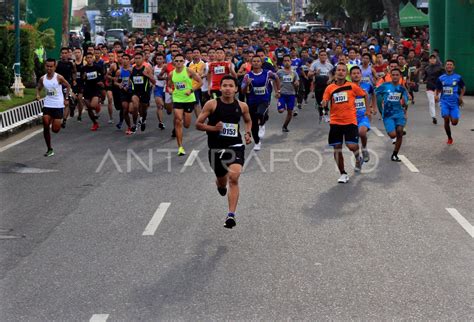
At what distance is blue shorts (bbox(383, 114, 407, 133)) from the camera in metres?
16.2

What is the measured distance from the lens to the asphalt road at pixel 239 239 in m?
7.78

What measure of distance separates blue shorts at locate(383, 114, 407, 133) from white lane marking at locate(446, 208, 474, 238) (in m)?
4.37

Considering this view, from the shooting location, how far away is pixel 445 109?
18.3 metres

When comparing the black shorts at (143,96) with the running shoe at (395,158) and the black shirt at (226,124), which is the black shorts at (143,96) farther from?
the black shirt at (226,124)

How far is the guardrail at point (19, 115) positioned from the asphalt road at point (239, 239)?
3.35 m

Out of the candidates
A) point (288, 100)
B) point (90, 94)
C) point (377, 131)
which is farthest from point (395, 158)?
point (90, 94)

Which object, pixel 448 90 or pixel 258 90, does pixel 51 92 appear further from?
pixel 448 90

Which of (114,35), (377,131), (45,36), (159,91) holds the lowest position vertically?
(377,131)

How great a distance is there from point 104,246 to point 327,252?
2342 millimetres

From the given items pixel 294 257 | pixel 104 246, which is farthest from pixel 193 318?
pixel 104 246

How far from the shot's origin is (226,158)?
10914mm

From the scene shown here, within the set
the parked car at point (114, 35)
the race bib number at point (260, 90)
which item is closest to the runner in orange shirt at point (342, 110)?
the race bib number at point (260, 90)

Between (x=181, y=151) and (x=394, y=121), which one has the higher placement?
(x=394, y=121)

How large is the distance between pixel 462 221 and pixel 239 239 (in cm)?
281
